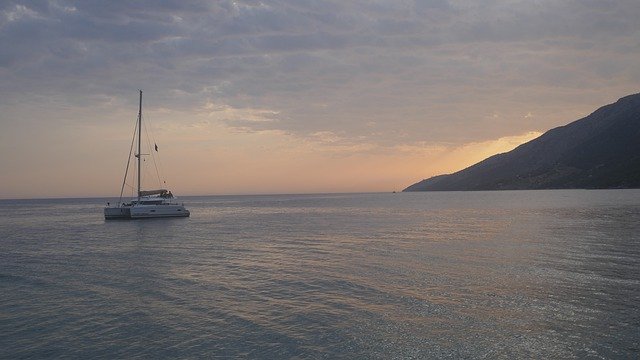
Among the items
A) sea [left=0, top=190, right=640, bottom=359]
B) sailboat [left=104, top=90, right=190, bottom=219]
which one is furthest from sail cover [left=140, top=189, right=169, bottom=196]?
sea [left=0, top=190, right=640, bottom=359]

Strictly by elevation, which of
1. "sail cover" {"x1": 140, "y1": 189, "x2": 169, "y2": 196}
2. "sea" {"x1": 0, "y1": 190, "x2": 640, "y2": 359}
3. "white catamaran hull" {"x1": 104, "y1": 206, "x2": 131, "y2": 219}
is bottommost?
"sea" {"x1": 0, "y1": 190, "x2": 640, "y2": 359}

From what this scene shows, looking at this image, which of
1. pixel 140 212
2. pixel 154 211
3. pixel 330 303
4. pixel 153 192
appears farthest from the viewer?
pixel 153 192

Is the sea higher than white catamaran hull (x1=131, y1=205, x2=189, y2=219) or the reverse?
the reverse

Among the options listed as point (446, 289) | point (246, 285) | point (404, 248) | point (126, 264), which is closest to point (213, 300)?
point (246, 285)

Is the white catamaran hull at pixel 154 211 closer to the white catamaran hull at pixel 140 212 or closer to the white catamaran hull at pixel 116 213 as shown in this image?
the white catamaran hull at pixel 140 212

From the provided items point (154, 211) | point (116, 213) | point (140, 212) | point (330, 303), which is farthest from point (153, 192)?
point (330, 303)

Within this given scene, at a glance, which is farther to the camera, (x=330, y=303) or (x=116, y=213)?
(x=116, y=213)

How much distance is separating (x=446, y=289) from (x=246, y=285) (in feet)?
35.1

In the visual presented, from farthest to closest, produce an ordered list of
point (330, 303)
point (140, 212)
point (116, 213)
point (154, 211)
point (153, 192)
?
point (153, 192) < point (116, 213) < point (154, 211) < point (140, 212) < point (330, 303)

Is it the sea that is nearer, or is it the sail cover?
the sea

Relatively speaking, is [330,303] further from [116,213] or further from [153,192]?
[153,192]

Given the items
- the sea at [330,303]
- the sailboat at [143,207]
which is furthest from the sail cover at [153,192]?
the sea at [330,303]

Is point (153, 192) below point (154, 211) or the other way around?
the other way around

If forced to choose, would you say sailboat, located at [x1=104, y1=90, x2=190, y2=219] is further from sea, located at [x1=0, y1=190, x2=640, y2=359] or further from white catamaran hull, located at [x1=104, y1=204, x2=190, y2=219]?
sea, located at [x1=0, y1=190, x2=640, y2=359]
